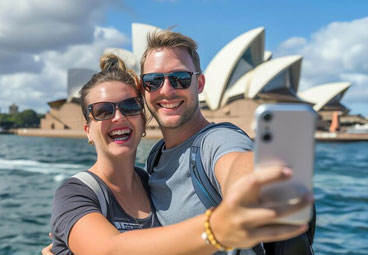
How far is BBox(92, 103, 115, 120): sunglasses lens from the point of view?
129 cm

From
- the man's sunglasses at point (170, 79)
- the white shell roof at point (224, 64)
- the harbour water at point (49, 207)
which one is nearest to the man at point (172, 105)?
the man's sunglasses at point (170, 79)

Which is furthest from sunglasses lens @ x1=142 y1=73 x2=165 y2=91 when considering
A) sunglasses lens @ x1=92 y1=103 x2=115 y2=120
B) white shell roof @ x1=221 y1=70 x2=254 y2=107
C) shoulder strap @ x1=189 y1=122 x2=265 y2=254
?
white shell roof @ x1=221 y1=70 x2=254 y2=107

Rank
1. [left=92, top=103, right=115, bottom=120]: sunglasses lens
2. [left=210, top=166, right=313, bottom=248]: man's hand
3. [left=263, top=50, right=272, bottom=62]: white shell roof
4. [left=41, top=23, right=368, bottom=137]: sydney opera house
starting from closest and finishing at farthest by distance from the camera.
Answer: [left=210, top=166, right=313, bottom=248]: man's hand
[left=92, top=103, right=115, bottom=120]: sunglasses lens
[left=41, top=23, right=368, bottom=137]: sydney opera house
[left=263, top=50, right=272, bottom=62]: white shell roof

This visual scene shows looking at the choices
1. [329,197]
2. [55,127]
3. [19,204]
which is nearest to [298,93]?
[55,127]

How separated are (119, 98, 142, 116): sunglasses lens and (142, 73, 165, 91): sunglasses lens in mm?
66

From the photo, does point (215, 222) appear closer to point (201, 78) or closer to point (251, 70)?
point (201, 78)

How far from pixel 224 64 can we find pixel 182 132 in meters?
24.8

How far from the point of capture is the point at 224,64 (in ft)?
84.1

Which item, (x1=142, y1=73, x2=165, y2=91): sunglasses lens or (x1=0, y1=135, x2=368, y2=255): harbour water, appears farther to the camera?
(x1=0, y1=135, x2=368, y2=255): harbour water

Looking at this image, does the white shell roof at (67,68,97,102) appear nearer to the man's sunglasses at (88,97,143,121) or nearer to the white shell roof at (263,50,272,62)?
the white shell roof at (263,50,272,62)

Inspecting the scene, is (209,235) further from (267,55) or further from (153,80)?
(267,55)

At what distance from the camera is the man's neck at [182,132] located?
133 cm

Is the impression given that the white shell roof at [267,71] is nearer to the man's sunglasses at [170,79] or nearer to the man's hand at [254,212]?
the man's sunglasses at [170,79]

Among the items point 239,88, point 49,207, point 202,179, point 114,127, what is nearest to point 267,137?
point 202,179
